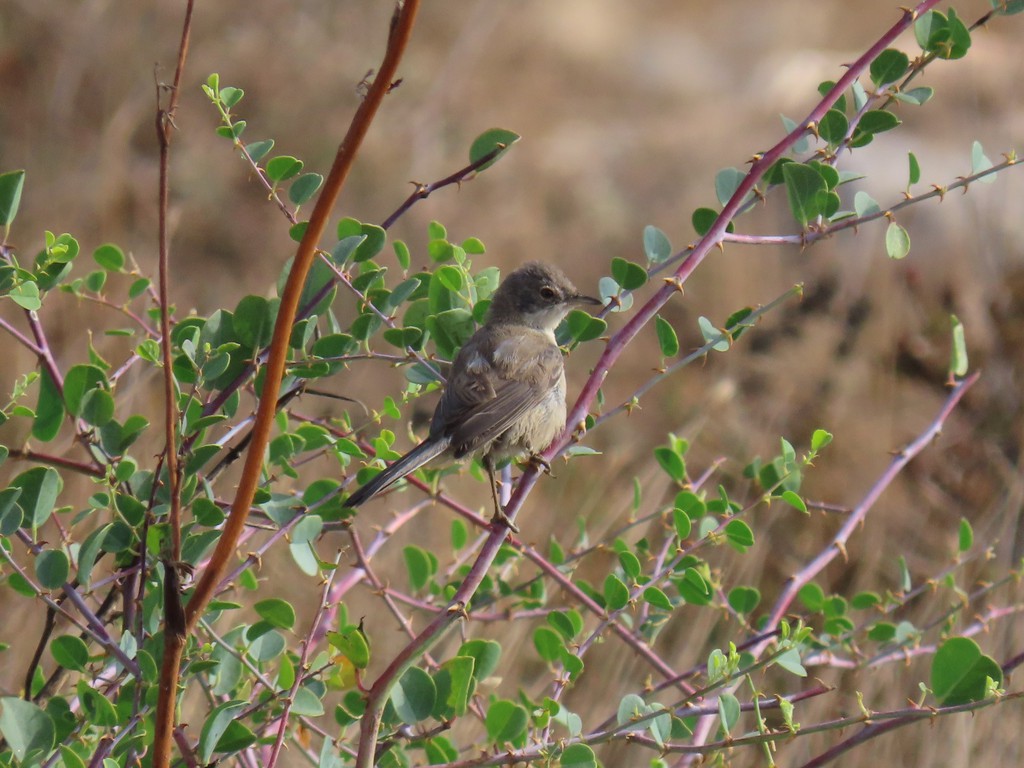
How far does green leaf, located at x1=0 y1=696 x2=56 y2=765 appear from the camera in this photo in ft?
5.03

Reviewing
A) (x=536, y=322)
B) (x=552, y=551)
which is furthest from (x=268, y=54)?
(x=552, y=551)

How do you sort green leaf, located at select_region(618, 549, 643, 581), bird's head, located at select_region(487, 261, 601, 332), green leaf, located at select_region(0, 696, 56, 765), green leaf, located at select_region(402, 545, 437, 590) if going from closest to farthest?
green leaf, located at select_region(0, 696, 56, 765) → green leaf, located at select_region(618, 549, 643, 581) → green leaf, located at select_region(402, 545, 437, 590) → bird's head, located at select_region(487, 261, 601, 332)

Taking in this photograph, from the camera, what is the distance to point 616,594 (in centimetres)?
200

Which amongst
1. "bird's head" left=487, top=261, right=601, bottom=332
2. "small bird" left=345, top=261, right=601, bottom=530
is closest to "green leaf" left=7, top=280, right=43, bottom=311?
"small bird" left=345, top=261, right=601, bottom=530

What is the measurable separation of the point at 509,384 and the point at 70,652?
1.61m

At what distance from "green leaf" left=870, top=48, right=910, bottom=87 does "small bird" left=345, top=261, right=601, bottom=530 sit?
1063 millimetres

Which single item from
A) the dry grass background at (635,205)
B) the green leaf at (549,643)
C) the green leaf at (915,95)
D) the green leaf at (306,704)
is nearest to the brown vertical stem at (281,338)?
the green leaf at (306,704)

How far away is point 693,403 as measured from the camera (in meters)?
7.88

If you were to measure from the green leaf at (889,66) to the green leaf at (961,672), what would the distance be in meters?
1.06

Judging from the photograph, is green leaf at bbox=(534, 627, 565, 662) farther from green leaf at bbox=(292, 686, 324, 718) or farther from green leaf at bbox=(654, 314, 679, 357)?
green leaf at bbox=(654, 314, 679, 357)

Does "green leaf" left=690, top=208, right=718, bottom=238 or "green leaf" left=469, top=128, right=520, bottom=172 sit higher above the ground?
"green leaf" left=469, top=128, right=520, bottom=172

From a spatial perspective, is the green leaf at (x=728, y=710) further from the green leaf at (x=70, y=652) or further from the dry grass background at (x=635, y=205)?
the dry grass background at (x=635, y=205)

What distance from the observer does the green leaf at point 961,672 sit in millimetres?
1693

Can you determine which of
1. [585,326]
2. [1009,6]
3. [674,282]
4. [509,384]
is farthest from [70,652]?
[1009,6]
